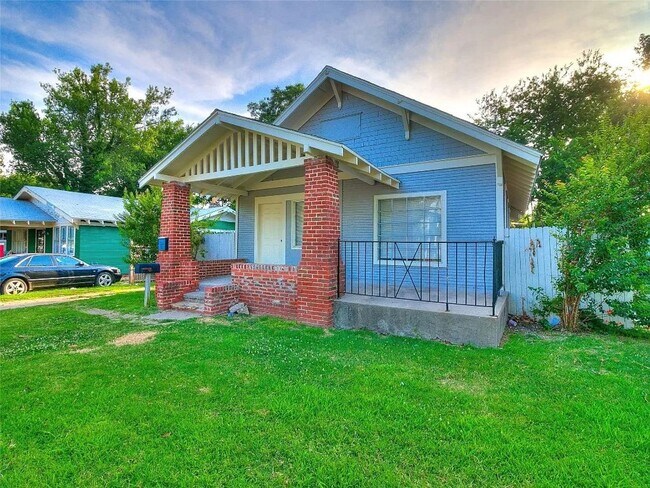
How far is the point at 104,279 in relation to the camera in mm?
12594

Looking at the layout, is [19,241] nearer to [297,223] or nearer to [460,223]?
[297,223]

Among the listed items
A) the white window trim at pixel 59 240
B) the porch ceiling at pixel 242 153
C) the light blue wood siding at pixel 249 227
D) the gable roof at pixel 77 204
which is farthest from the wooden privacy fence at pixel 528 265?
the white window trim at pixel 59 240

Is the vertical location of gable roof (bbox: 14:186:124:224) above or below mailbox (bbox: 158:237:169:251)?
above

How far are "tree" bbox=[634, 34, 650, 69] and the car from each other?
2427 centimetres

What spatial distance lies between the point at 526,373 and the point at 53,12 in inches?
433

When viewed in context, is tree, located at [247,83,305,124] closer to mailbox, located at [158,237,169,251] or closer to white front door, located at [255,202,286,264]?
white front door, located at [255,202,286,264]

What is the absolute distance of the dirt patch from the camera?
4.80 metres

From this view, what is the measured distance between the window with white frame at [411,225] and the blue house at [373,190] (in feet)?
0.08

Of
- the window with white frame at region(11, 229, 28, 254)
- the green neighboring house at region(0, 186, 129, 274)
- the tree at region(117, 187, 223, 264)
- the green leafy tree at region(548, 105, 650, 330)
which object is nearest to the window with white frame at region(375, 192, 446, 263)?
the green leafy tree at region(548, 105, 650, 330)

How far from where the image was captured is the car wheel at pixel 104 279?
491 inches

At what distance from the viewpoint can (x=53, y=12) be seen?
7.24m

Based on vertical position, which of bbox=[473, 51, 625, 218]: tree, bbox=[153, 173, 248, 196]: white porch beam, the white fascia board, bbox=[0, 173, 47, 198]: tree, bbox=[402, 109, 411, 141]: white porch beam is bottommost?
bbox=[153, 173, 248, 196]: white porch beam

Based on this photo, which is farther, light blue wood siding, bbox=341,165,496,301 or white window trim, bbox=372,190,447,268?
white window trim, bbox=372,190,447,268

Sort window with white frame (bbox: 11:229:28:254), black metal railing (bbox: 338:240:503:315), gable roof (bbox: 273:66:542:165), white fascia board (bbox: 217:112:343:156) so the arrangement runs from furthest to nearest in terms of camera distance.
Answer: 1. window with white frame (bbox: 11:229:28:254)
2. black metal railing (bbox: 338:240:503:315)
3. gable roof (bbox: 273:66:542:165)
4. white fascia board (bbox: 217:112:343:156)
